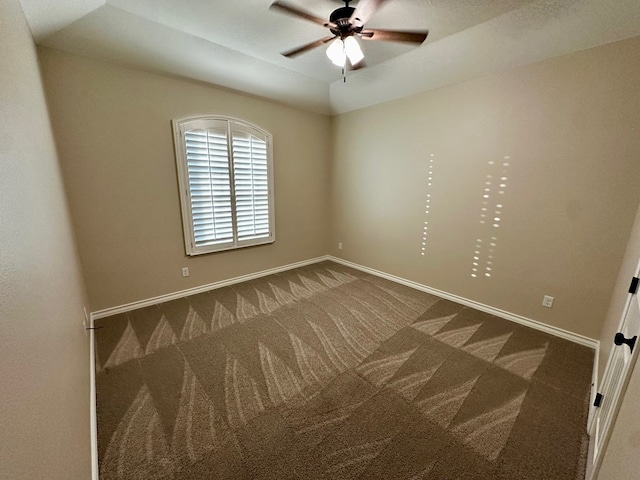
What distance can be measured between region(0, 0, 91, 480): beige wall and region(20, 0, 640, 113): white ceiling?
83cm

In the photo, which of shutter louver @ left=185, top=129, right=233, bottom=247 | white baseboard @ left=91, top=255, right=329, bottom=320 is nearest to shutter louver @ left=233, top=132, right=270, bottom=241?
shutter louver @ left=185, top=129, right=233, bottom=247

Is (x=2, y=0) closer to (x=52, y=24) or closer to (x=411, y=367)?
(x=52, y=24)

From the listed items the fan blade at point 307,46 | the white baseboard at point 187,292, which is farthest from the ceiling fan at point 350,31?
the white baseboard at point 187,292

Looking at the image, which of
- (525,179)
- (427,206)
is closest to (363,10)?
(525,179)

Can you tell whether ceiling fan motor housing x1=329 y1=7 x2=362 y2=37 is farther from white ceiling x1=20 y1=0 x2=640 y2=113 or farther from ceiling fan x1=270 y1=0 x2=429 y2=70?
white ceiling x1=20 y1=0 x2=640 y2=113

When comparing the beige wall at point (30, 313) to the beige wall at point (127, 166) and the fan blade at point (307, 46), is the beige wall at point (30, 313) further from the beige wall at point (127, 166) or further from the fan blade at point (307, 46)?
the fan blade at point (307, 46)

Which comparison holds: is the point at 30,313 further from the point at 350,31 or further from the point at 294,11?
the point at 350,31

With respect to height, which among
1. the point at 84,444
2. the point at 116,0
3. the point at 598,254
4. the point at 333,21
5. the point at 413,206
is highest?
the point at 116,0

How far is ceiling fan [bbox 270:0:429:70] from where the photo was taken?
65.7 inches

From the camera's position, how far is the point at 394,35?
74.7 inches

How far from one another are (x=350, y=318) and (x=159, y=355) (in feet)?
5.97

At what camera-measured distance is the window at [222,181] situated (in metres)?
3.03

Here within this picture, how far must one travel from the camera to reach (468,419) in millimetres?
1629

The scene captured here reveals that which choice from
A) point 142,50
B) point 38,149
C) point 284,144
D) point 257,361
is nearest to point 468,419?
point 257,361
